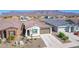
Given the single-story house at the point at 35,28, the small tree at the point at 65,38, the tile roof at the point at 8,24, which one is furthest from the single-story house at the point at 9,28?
the small tree at the point at 65,38

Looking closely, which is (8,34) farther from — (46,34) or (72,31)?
(72,31)

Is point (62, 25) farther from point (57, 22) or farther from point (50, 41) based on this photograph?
point (50, 41)

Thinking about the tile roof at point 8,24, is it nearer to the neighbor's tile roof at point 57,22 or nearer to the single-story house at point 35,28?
the single-story house at point 35,28

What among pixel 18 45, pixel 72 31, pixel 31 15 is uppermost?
pixel 31 15

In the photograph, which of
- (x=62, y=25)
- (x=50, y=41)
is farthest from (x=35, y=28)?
(x=62, y=25)

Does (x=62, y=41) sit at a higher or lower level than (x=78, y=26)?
lower

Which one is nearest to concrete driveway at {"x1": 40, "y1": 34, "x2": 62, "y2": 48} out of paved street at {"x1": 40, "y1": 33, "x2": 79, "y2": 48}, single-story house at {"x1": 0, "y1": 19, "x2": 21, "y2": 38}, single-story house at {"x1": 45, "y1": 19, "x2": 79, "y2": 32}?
paved street at {"x1": 40, "y1": 33, "x2": 79, "y2": 48}
